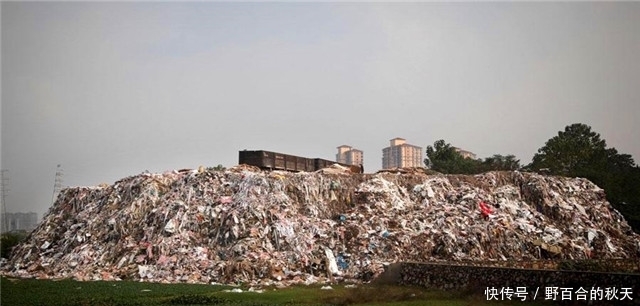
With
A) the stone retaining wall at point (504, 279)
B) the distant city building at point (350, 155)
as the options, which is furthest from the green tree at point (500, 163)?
the stone retaining wall at point (504, 279)

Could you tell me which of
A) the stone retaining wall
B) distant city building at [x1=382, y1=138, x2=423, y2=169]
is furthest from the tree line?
the stone retaining wall

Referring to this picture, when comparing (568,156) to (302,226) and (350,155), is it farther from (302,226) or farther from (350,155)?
Answer: (302,226)

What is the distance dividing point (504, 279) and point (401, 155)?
2414 inches

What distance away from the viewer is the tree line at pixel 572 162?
136ft

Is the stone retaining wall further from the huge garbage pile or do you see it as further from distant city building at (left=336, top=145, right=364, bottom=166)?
distant city building at (left=336, top=145, right=364, bottom=166)

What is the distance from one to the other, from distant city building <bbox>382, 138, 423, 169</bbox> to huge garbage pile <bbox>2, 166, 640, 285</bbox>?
149 ft

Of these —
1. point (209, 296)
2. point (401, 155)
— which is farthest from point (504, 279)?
point (401, 155)

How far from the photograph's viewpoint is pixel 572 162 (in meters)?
50.6

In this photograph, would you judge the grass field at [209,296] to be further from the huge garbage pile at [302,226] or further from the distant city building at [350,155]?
the distant city building at [350,155]

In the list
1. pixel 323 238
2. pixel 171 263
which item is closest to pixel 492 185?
pixel 323 238

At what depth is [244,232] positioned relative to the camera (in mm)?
23797

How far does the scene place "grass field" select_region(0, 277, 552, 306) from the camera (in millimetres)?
15469

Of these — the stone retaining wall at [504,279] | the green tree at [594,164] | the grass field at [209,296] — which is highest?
the green tree at [594,164]

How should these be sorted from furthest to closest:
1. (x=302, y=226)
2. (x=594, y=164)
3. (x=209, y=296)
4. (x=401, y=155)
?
(x=401, y=155), (x=594, y=164), (x=302, y=226), (x=209, y=296)
